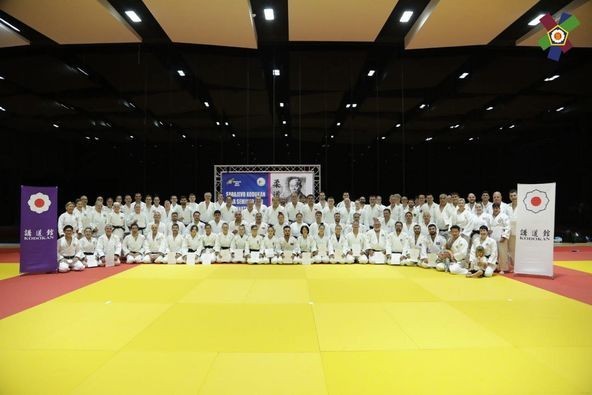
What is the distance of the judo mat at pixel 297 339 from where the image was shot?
2594 millimetres

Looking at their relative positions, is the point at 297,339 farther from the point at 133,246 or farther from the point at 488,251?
the point at 133,246

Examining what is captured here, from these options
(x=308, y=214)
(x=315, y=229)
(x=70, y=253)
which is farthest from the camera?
(x=308, y=214)

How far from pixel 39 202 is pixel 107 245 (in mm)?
1665

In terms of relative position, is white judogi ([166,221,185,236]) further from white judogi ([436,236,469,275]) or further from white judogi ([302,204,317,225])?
white judogi ([436,236,469,275])

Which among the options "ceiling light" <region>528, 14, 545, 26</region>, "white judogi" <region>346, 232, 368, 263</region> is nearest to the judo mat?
"white judogi" <region>346, 232, 368, 263</region>

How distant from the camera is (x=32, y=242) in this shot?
654 centimetres

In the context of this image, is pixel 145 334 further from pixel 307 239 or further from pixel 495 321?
pixel 307 239

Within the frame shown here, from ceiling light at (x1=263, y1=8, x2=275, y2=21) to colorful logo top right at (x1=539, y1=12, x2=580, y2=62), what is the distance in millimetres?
5726

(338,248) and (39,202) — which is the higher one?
(39,202)

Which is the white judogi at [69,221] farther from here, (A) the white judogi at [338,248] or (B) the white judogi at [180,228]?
(A) the white judogi at [338,248]

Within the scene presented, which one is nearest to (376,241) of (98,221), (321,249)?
(321,249)

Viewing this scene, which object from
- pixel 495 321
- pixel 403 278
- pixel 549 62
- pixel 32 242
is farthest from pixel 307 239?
pixel 549 62

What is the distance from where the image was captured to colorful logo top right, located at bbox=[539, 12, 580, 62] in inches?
285

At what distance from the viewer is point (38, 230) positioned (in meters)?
6.60
